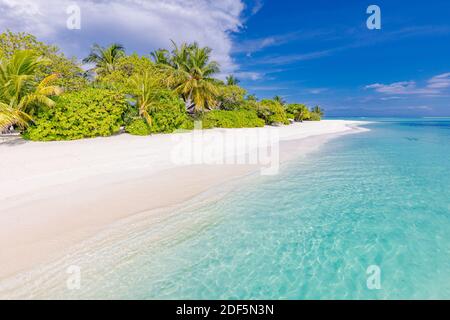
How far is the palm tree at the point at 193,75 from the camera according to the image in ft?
75.0

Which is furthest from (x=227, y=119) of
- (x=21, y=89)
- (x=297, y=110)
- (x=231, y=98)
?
(x=297, y=110)

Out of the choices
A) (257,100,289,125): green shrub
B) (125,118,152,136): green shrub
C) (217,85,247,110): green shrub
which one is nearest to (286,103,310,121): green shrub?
(257,100,289,125): green shrub

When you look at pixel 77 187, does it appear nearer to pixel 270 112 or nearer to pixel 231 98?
pixel 231 98

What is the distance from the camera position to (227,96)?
2766cm

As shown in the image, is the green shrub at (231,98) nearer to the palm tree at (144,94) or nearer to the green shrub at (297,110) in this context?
the palm tree at (144,94)

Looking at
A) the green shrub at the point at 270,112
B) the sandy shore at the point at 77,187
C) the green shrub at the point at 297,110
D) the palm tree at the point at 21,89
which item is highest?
the green shrub at the point at 297,110

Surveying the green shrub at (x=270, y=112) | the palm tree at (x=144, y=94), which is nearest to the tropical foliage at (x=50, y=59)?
the palm tree at (x=144, y=94)

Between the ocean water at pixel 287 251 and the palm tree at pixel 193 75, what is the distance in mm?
18140

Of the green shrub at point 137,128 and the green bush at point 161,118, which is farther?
the green bush at point 161,118

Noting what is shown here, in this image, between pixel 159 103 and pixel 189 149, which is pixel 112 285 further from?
pixel 159 103

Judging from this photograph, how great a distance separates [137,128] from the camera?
606 inches

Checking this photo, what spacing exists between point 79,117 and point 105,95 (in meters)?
2.06

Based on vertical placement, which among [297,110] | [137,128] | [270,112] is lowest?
[137,128]
